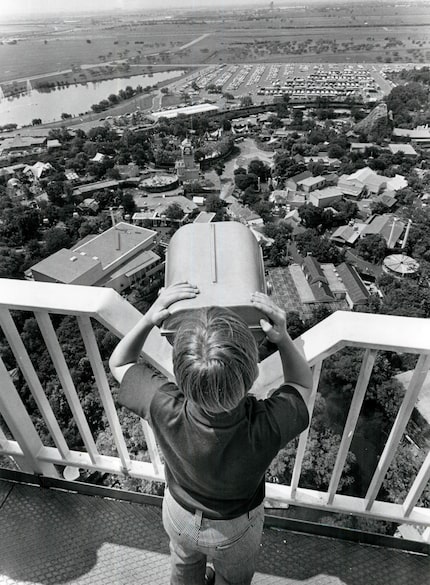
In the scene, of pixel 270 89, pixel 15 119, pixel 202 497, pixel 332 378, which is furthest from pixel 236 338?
pixel 270 89

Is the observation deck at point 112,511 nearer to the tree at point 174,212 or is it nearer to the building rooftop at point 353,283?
the building rooftop at point 353,283

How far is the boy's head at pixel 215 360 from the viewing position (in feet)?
1.28

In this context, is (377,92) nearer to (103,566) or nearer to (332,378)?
(332,378)

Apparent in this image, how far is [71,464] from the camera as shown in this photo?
90 centimetres

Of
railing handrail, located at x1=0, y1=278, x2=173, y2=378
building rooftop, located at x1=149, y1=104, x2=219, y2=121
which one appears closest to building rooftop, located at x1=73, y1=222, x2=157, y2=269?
railing handrail, located at x1=0, y1=278, x2=173, y2=378

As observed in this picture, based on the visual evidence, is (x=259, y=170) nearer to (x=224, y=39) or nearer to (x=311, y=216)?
(x=311, y=216)

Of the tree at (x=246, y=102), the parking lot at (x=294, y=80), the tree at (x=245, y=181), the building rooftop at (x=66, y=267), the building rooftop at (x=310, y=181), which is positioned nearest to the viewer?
the building rooftop at (x=66, y=267)

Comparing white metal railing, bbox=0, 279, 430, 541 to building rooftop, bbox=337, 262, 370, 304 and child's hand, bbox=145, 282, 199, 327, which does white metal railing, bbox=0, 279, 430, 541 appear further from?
building rooftop, bbox=337, 262, 370, 304

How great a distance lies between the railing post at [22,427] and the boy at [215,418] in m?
0.37

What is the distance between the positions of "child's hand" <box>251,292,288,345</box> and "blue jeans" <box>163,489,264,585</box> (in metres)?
0.26

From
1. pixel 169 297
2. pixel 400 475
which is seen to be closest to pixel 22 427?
pixel 169 297

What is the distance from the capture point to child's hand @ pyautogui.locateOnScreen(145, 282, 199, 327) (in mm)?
455

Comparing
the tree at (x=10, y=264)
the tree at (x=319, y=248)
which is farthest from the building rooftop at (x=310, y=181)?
the tree at (x=10, y=264)

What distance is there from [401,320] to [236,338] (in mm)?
263
